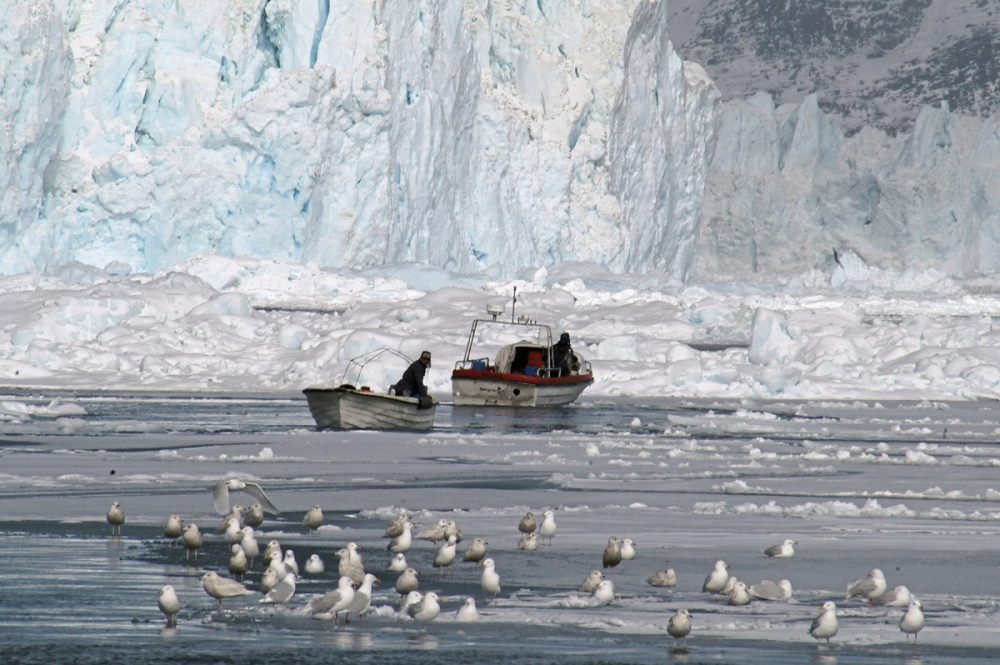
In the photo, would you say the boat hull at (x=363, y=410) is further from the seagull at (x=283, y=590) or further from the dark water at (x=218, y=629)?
the seagull at (x=283, y=590)

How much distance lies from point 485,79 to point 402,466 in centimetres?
3601

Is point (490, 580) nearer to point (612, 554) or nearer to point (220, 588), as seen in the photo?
point (612, 554)

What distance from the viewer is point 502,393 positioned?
25859mm

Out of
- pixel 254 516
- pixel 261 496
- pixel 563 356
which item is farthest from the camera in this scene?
pixel 563 356

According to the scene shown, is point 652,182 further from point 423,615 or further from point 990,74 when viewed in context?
point 990,74

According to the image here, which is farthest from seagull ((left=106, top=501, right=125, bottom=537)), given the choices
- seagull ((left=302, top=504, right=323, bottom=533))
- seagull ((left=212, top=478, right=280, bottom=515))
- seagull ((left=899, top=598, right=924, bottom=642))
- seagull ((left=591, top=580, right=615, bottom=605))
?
seagull ((left=899, top=598, right=924, bottom=642))

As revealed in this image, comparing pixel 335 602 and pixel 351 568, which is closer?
pixel 335 602

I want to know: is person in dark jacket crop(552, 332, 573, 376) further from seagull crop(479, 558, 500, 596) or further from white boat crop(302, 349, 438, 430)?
seagull crop(479, 558, 500, 596)

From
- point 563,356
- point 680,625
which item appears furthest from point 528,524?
point 563,356

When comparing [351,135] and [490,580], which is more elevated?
[351,135]

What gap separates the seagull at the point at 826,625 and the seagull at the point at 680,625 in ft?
1.96

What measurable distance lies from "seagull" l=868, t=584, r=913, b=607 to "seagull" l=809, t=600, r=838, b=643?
89cm

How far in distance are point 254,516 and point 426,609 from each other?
3.20 metres

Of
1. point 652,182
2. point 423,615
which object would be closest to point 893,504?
point 423,615
